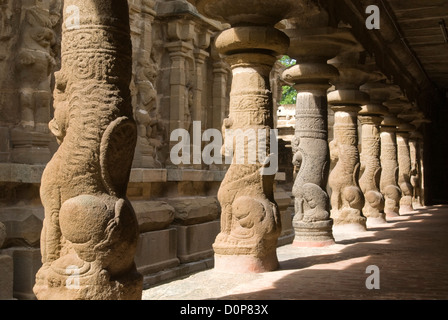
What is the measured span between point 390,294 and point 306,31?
401 centimetres

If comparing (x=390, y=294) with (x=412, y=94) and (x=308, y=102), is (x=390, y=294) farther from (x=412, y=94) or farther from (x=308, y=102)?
(x=412, y=94)

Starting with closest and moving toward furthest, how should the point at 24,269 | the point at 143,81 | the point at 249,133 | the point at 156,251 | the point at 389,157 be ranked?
the point at 24,269 < the point at 249,133 < the point at 156,251 < the point at 143,81 < the point at 389,157

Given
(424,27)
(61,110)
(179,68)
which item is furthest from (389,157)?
(61,110)

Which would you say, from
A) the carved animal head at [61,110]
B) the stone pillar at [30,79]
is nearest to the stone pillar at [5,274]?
the stone pillar at [30,79]

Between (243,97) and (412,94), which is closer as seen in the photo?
(243,97)

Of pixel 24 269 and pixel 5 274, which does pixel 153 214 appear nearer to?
pixel 24 269

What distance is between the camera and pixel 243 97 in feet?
17.9

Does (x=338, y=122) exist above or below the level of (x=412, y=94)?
below

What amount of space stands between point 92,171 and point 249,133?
2538 millimetres

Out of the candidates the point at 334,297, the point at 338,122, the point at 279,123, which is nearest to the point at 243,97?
the point at 334,297

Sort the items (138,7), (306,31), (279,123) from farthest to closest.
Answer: (279,123) < (138,7) < (306,31)

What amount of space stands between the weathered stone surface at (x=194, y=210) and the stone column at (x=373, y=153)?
155 inches

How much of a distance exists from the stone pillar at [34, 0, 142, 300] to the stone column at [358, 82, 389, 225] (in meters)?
8.87

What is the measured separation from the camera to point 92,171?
10.2ft
